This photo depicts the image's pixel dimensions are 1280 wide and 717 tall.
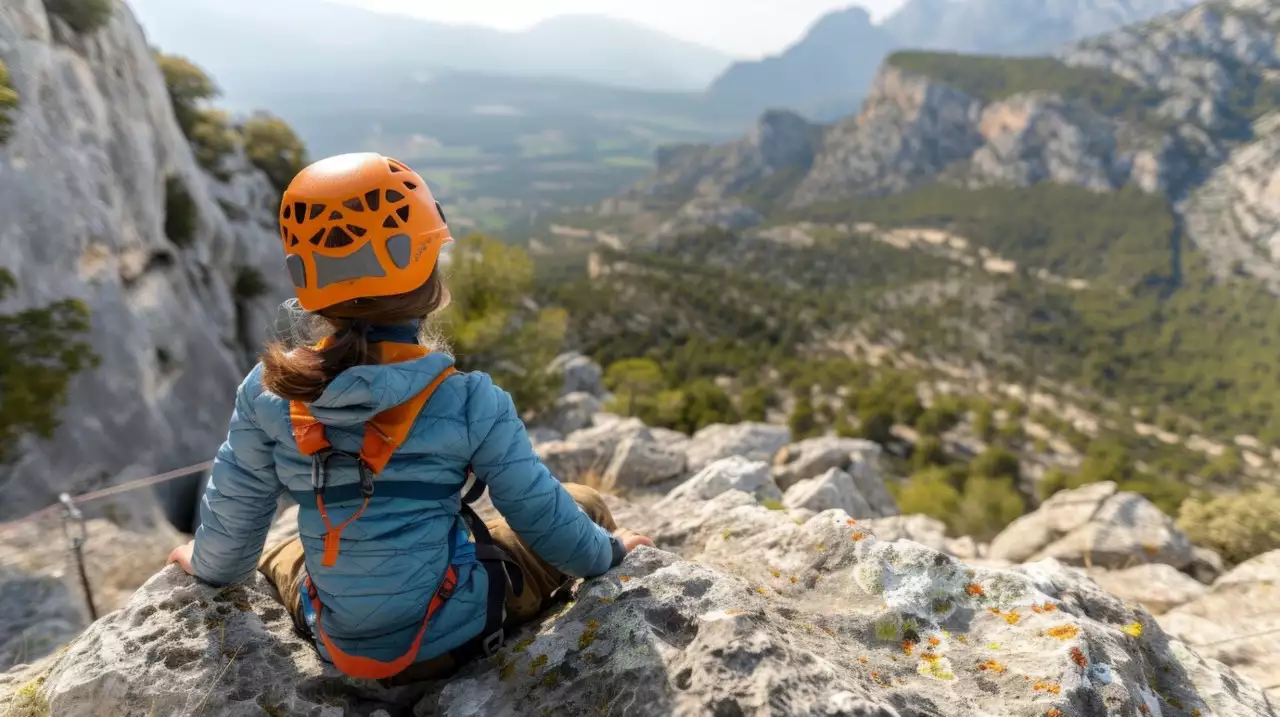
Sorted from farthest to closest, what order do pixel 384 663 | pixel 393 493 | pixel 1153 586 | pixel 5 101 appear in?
1. pixel 5 101
2. pixel 1153 586
3. pixel 384 663
4. pixel 393 493

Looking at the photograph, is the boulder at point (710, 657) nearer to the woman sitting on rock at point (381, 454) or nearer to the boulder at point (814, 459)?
the woman sitting on rock at point (381, 454)

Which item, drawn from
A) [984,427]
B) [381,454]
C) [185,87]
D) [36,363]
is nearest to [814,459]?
[381,454]

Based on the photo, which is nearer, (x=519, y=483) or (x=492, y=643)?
(x=519, y=483)

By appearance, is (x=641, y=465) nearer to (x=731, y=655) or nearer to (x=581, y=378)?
(x=731, y=655)

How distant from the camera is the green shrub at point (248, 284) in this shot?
64.5 ft

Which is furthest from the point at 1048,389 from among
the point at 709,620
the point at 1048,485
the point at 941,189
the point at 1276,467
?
the point at 941,189

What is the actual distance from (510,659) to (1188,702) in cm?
385

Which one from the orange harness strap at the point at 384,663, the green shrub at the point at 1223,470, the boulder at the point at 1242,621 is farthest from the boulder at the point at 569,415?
the green shrub at the point at 1223,470

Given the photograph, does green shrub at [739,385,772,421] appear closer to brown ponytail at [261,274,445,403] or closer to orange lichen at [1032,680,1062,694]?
orange lichen at [1032,680,1062,694]

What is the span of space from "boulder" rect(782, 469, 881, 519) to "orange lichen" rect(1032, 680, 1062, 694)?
20.5 ft

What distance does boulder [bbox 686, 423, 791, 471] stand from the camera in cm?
1553

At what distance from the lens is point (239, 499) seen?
300cm

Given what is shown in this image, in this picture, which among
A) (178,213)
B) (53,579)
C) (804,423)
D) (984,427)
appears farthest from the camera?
(984,427)

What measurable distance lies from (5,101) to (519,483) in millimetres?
12609
